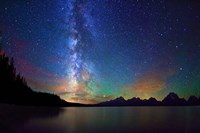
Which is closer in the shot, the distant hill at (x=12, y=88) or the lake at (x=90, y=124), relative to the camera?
the lake at (x=90, y=124)

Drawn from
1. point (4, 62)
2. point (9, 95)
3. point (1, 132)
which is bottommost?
point (1, 132)

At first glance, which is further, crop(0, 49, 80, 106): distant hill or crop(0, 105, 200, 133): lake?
crop(0, 49, 80, 106): distant hill

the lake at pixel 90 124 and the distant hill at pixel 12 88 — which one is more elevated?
the distant hill at pixel 12 88

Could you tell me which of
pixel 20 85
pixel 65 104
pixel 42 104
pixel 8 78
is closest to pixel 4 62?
pixel 8 78

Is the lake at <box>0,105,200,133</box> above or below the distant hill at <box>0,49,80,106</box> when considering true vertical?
below

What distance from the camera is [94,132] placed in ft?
47.4

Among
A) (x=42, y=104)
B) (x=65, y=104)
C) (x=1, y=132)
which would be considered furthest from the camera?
(x=65, y=104)

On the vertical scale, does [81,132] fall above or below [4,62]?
below

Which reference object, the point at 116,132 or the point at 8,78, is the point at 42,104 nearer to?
the point at 8,78

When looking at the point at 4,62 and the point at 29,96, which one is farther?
Answer: the point at 29,96

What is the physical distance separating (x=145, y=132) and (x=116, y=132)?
6.06 ft

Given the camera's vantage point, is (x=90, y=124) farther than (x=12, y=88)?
No

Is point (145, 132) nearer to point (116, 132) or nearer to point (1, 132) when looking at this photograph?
point (116, 132)

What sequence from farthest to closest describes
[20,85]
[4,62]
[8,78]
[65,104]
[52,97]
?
[65,104], [52,97], [20,85], [8,78], [4,62]
